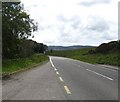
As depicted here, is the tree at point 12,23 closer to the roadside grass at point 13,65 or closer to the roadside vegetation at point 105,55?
the roadside grass at point 13,65

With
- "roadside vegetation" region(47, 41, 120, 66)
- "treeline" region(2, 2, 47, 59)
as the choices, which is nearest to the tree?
"treeline" region(2, 2, 47, 59)

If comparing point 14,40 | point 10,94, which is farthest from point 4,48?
point 10,94

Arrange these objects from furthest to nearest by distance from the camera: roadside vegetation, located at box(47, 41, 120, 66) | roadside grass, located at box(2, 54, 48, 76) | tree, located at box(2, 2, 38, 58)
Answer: roadside vegetation, located at box(47, 41, 120, 66) < tree, located at box(2, 2, 38, 58) < roadside grass, located at box(2, 54, 48, 76)

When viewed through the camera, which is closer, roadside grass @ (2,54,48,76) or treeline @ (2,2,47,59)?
roadside grass @ (2,54,48,76)

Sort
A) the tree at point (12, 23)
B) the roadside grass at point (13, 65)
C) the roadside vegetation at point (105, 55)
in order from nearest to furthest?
the roadside grass at point (13, 65) < the tree at point (12, 23) < the roadside vegetation at point (105, 55)

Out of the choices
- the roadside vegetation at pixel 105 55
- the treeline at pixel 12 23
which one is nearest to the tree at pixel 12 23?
the treeline at pixel 12 23

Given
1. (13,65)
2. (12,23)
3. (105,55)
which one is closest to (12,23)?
(12,23)

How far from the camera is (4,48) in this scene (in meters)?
32.7

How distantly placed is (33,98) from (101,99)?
245cm

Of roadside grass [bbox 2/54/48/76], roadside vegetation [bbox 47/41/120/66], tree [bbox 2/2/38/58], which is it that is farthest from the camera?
roadside vegetation [bbox 47/41/120/66]

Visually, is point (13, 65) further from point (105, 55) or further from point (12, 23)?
point (105, 55)

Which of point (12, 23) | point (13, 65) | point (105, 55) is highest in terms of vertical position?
point (12, 23)

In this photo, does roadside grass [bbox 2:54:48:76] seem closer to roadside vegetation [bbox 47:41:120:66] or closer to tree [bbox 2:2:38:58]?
tree [bbox 2:2:38:58]

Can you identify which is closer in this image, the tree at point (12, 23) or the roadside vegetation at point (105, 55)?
the tree at point (12, 23)
